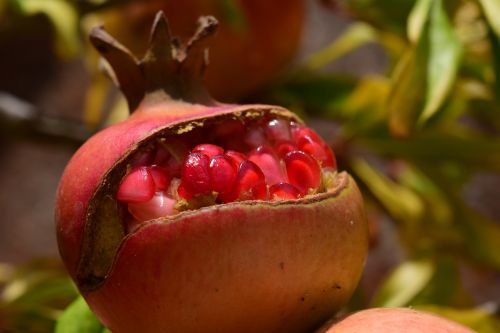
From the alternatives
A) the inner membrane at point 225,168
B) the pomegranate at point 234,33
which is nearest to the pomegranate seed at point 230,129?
the inner membrane at point 225,168

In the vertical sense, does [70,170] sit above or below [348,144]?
above

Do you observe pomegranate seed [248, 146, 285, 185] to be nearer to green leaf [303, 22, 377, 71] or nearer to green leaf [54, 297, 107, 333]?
green leaf [54, 297, 107, 333]

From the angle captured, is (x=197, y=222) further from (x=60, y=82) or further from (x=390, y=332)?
(x=60, y=82)

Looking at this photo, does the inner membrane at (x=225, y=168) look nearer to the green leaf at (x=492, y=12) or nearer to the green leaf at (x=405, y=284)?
the green leaf at (x=492, y=12)

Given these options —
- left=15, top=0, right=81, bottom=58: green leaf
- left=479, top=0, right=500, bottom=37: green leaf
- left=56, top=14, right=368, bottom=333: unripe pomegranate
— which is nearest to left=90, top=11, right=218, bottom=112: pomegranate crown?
left=56, top=14, right=368, bottom=333: unripe pomegranate

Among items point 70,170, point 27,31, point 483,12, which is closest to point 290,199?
point 70,170

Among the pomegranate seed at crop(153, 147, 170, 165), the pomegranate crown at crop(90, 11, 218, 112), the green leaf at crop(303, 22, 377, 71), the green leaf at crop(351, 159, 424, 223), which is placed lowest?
the green leaf at crop(351, 159, 424, 223)

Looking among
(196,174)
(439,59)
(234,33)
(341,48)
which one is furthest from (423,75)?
(341,48)
